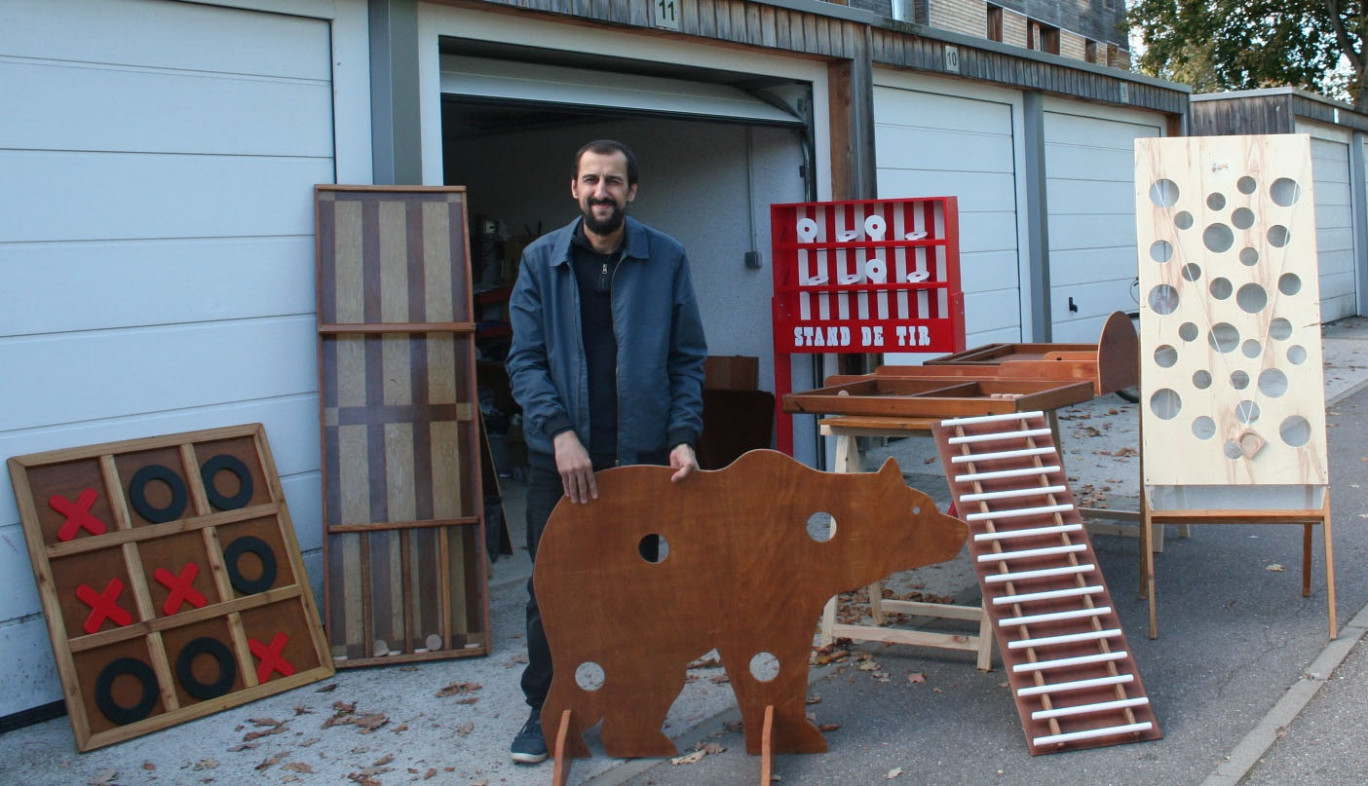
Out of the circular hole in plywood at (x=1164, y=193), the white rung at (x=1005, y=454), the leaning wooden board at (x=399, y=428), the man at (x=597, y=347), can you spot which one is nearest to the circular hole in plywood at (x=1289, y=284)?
the circular hole in plywood at (x=1164, y=193)

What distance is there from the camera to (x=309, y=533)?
19.0 ft

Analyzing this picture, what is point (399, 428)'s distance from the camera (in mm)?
5656

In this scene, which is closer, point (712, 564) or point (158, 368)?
point (712, 564)

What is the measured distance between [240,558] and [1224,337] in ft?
13.7

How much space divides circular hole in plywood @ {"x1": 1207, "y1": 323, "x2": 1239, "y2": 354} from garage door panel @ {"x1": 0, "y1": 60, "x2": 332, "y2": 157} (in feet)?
12.9

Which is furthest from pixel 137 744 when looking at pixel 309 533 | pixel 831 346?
pixel 831 346

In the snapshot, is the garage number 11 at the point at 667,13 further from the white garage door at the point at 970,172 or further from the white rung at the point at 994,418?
the white rung at the point at 994,418

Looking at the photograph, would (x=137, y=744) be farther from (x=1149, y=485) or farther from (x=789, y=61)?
(x=789, y=61)

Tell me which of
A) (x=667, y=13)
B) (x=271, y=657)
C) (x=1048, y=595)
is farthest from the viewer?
(x=667, y=13)

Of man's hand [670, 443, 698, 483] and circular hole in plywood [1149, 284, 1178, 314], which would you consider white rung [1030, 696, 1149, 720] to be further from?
circular hole in plywood [1149, 284, 1178, 314]

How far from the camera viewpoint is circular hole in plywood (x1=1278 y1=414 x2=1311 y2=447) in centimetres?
544

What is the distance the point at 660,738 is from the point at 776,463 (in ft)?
3.28

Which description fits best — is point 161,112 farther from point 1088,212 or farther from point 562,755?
point 1088,212

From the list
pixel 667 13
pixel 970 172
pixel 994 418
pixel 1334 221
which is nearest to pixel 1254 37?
pixel 1334 221
